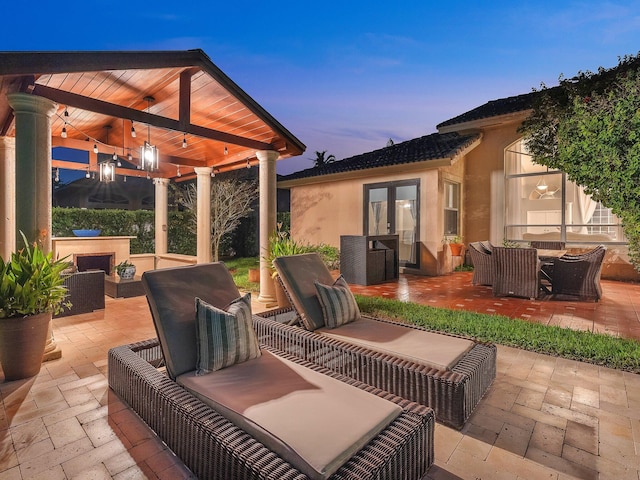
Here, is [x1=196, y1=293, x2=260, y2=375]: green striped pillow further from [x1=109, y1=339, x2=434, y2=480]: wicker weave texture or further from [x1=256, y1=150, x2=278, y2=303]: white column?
[x1=256, y1=150, x2=278, y2=303]: white column

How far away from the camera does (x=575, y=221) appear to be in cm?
959

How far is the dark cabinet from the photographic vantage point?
26.7 ft

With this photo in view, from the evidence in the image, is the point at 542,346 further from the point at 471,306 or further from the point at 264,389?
the point at 264,389

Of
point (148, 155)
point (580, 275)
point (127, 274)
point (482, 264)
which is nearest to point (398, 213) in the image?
point (482, 264)

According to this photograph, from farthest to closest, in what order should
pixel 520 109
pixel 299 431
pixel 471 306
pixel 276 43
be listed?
pixel 276 43 → pixel 520 109 → pixel 471 306 → pixel 299 431

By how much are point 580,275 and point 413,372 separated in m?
5.62

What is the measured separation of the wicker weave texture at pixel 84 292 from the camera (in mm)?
5453

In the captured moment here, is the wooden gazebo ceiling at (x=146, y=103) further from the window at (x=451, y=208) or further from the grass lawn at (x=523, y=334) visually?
the window at (x=451, y=208)

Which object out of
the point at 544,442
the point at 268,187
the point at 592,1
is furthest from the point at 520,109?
the point at 544,442

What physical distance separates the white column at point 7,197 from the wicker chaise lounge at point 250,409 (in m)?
4.72

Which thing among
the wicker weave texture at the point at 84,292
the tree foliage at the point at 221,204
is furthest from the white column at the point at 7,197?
the tree foliage at the point at 221,204

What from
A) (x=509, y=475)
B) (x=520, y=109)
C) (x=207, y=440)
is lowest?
(x=509, y=475)

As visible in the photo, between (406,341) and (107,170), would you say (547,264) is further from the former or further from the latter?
(107,170)

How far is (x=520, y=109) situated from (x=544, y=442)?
930cm
